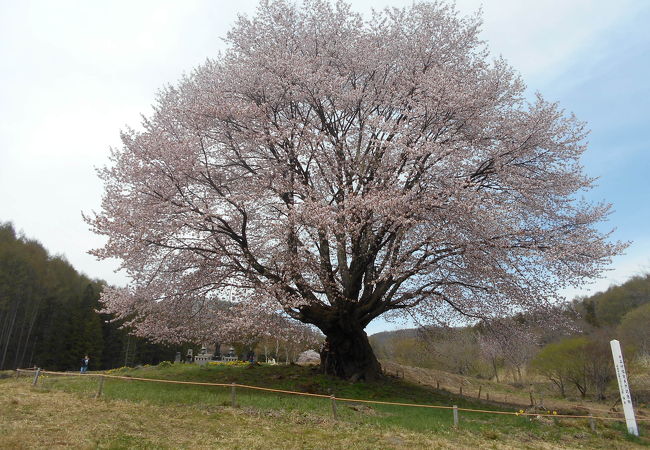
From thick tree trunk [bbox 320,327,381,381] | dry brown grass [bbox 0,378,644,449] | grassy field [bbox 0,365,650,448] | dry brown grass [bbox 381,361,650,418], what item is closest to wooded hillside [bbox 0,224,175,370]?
dry brown grass [bbox 381,361,650,418]

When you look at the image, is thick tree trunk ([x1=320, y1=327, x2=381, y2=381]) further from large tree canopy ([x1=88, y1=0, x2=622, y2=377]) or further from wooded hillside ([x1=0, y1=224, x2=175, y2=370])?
wooded hillside ([x1=0, y1=224, x2=175, y2=370])

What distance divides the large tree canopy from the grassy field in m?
2.57

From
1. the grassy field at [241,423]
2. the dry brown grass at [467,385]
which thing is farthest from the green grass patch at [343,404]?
the dry brown grass at [467,385]

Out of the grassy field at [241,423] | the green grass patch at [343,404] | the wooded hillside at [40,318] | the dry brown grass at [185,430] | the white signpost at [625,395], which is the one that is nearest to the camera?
the dry brown grass at [185,430]

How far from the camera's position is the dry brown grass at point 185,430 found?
7.46 meters

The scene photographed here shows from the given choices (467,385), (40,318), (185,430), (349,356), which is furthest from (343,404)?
(40,318)

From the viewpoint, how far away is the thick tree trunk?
16.8 meters

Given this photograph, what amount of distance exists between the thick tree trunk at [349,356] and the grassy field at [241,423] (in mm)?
1888

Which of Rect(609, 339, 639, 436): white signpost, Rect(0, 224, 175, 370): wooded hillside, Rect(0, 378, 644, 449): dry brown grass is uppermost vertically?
Rect(0, 224, 175, 370): wooded hillside

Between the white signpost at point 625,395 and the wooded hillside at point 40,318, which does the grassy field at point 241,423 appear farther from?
the wooded hillside at point 40,318

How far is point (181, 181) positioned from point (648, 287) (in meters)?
51.0

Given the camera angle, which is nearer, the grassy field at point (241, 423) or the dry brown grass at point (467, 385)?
the grassy field at point (241, 423)

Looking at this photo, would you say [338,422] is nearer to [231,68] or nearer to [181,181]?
[181,181]

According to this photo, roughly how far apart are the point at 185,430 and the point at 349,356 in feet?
31.0
